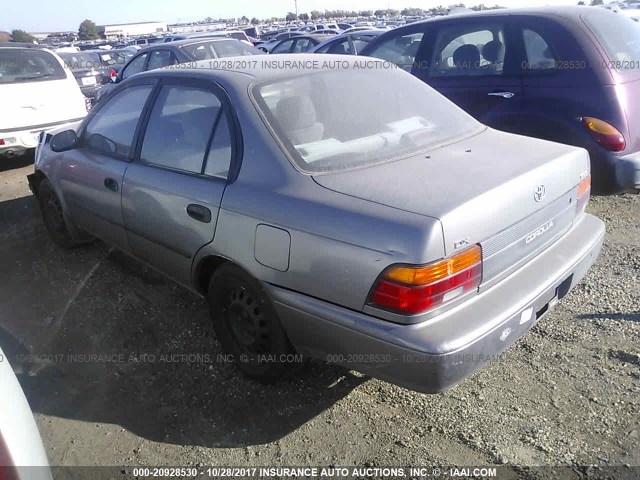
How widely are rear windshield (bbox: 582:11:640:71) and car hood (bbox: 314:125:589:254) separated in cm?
223

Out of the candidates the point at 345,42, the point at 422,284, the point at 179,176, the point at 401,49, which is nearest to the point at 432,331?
the point at 422,284

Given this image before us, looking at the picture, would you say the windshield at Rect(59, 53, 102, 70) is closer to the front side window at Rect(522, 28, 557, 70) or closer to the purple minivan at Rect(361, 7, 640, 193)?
the purple minivan at Rect(361, 7, 640, 193)

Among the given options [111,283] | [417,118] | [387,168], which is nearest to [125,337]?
[111,283]

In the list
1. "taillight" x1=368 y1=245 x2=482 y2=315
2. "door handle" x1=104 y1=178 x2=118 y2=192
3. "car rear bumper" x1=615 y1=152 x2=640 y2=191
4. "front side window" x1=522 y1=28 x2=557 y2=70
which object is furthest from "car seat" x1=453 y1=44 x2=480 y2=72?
"taillight" x1=368 y1=245 x2=482 y2=315

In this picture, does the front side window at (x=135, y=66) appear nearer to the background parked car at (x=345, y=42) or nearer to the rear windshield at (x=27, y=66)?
the rear windshield at (x=27, y=66)

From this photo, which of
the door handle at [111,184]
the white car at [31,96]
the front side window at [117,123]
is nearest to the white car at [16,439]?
the door handle at [111,184]

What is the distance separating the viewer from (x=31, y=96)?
7594mm

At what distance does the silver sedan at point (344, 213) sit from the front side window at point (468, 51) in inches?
79.4

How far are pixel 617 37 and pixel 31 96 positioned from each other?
23.0 feet

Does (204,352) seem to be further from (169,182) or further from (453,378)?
(453,378)

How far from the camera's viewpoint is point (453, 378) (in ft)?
7.39

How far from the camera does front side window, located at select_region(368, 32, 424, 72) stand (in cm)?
598

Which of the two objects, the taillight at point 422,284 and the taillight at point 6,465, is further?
the taillight at point 422,284

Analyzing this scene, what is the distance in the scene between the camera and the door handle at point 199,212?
2877 millimetres
